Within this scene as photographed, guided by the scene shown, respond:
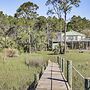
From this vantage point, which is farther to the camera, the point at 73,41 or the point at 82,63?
the point at 73,41

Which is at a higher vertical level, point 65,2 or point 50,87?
point 65,2

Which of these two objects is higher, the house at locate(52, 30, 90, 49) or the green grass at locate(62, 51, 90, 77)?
the house at locate(52, 30, 90, 49)

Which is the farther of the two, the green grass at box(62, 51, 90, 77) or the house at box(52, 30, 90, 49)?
the house at box(52, 30, 90, 49)

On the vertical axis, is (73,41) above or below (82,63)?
above

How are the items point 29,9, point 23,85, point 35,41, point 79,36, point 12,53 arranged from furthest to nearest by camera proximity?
point 79,36 < point 29,9 < point 35,41 < point 12,53 < point 23,85

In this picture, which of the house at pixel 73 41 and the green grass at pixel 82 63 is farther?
the house at pixel 73 41

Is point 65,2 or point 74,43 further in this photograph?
point 74,43

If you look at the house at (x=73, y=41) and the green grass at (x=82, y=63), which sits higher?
the house at (x=73, y=41)

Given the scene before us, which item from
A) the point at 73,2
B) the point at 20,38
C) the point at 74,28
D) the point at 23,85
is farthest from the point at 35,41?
the point at 23,85

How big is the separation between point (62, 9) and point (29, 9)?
2613 cm

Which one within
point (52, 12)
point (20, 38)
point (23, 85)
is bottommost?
point (23, 85)

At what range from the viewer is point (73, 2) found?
2292 inches

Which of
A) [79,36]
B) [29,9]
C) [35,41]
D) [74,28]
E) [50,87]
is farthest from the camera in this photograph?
[74,28]

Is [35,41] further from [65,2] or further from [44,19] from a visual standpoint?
[44,19]
